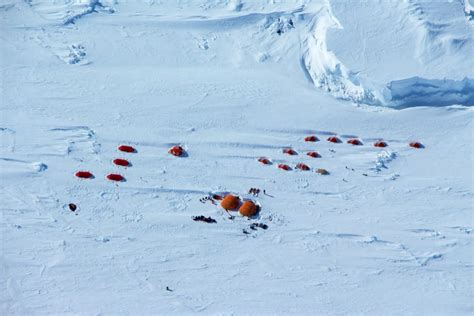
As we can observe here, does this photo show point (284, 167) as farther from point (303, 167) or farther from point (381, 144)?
point (381, 144)

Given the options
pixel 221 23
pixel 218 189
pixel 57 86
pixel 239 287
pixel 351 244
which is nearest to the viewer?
pixel 239 287

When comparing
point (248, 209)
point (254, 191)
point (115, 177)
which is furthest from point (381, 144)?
point (115, 177)

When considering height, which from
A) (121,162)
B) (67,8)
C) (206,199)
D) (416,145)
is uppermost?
(67,8)

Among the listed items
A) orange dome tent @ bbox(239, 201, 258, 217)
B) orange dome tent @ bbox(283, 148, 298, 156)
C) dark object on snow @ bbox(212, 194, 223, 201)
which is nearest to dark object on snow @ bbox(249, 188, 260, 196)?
orange dome tent @ bbox(239, 201, 258, 217)

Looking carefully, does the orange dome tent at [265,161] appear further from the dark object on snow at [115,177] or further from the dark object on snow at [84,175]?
the dark object on snow at [84,175]

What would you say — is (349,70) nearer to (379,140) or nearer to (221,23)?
(379,140)

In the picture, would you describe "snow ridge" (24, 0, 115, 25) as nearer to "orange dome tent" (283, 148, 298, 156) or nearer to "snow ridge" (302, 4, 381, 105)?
"snow ridge" (302, 4, 381, 105)

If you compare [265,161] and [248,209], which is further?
[265,161]

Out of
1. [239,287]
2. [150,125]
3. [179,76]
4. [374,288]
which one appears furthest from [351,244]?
[179,76]

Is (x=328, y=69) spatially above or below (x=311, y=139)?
above
